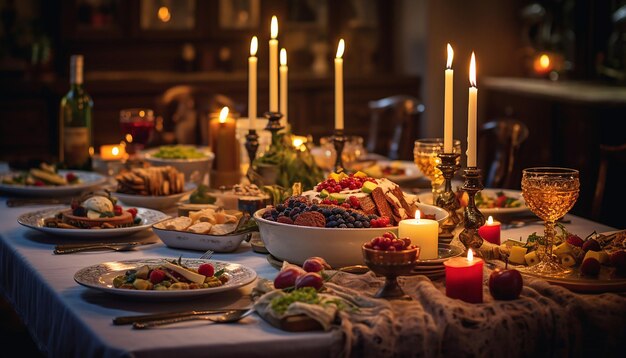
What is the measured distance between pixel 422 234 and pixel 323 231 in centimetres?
19

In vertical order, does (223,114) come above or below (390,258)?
above

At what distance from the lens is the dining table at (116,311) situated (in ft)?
5.06

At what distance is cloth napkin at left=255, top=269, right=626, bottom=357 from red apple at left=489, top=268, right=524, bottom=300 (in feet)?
0.05

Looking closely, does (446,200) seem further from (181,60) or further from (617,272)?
(181,60)

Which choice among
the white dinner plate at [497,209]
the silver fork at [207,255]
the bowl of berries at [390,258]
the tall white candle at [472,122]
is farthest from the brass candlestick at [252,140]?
the bowl of berries at [390,258]

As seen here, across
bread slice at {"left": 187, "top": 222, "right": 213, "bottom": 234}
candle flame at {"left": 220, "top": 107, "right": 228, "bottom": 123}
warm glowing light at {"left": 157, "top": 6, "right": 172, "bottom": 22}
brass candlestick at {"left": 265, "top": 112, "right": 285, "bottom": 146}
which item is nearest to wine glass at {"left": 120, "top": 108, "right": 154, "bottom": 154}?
candle flame at {"left": 220, "top": 107, "right": 228, "bottom": 123}

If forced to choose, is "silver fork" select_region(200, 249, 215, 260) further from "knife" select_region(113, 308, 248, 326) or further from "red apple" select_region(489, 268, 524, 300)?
"red apple" select_region(489, 268, 524, 300)

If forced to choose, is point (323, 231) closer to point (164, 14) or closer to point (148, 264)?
point (148, 264)

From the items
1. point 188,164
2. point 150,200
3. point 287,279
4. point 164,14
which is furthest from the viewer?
point 164,14

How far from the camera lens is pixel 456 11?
6387mm

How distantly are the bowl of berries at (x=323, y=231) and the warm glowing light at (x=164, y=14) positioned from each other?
4.57m

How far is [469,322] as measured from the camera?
5.44 ft

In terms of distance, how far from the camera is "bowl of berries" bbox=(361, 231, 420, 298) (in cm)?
171

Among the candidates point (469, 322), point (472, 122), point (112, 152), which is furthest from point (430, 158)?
point (112, 152)
